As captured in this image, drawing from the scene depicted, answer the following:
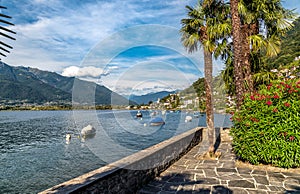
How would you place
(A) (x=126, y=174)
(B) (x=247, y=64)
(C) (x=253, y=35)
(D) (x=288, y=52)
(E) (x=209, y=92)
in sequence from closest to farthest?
1. (A) (x=126, y=174)
2. (B) (x=247, y=64)
3. (E) (x=209, y=92)
4. (C) (x=253, y=35)
5. (D) (x=288, y=52)

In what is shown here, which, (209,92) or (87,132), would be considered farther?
(87,132)

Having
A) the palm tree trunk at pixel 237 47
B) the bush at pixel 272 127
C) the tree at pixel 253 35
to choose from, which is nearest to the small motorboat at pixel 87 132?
the tree at pixel 253 35

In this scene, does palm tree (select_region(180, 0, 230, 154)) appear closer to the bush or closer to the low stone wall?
the bush

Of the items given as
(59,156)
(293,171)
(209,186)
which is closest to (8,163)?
(59,156)

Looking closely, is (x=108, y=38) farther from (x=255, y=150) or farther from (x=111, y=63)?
(x=255, y=150)

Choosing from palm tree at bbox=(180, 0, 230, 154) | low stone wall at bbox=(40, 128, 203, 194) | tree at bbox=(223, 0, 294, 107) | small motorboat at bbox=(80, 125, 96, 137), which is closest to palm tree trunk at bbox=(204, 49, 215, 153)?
palm tree at bbox=(180, 0, 230, 154)

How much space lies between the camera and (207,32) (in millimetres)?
6945

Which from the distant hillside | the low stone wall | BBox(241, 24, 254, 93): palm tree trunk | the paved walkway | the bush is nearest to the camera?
the low stone wall

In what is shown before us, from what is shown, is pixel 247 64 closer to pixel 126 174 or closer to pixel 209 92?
pixel 209 92

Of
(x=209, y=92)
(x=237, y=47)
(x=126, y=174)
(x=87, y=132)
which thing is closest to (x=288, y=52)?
(x=237, y=47)

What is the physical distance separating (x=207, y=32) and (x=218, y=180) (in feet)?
Answer: 15.5

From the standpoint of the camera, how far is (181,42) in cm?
777

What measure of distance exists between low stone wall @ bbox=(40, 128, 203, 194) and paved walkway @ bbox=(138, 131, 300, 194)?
24 centimetres

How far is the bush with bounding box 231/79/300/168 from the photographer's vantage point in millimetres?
5051
